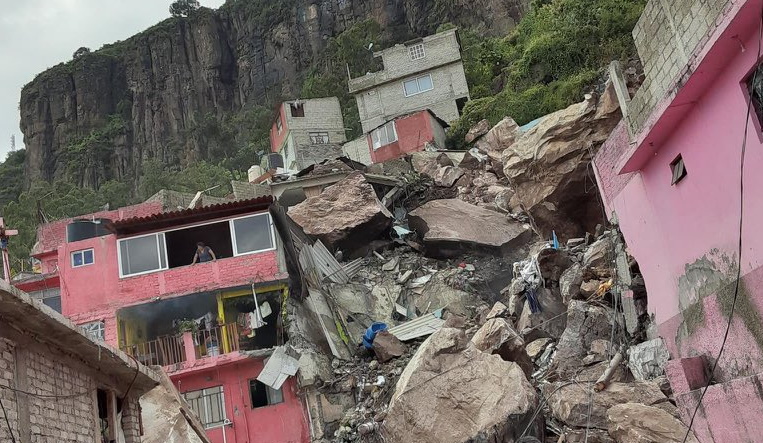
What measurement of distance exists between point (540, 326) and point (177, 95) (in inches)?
2534

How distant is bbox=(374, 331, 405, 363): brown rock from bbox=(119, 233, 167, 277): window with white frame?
6634mm

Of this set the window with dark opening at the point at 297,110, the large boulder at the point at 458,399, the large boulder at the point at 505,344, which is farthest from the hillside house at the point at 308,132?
the large boulder at the point at 458,399

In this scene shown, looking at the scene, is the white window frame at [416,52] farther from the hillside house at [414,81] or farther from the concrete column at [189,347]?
the concrete column at [189,347]

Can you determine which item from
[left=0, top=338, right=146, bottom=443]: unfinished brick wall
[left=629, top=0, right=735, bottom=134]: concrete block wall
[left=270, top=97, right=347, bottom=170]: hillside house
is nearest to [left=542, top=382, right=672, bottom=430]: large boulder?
[left=629, top=0, right=735, bottom=134]: concrete block wall

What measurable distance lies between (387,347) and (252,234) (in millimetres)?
5202

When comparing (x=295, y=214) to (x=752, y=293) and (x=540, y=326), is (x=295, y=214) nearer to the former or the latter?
(x=540, y=326)

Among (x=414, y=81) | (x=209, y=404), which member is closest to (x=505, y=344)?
(x=209, y=404)

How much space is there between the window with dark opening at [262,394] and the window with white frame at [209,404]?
0.83 metres

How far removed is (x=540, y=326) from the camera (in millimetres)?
15070

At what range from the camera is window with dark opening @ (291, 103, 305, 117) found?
1593 inches

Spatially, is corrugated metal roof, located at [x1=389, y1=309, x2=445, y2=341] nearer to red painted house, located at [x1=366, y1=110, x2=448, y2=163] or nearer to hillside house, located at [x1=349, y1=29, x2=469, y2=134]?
red painted house, located at [x1=366, y1=110, x2=448, y2=163]

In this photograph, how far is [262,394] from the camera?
735 inches

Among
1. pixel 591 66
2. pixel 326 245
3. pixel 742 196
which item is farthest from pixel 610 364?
pixel 591 66

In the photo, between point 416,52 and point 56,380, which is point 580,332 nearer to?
point 56,380
